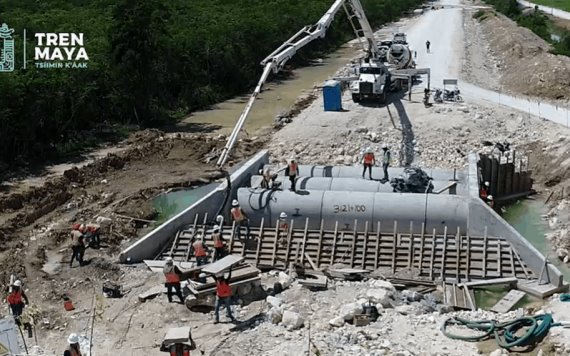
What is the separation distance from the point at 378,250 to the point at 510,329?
247 inches

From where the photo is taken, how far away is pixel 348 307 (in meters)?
16.5

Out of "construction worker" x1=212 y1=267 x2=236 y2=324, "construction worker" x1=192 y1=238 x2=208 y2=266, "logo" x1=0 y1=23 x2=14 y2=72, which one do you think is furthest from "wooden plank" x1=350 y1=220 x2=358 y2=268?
"logo" x1=0 y1=23 x2=14 y2=72

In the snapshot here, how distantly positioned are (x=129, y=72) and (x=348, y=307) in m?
26.3

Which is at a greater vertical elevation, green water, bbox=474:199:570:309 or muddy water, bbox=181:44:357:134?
muddy water, bbox=181:44:357:134

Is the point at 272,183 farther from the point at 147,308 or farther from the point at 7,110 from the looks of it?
the point at 7,110

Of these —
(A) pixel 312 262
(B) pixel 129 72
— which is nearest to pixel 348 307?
(A) pixel 312 262

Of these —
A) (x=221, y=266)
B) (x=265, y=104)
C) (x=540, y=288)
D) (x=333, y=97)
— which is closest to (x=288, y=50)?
(x=333, y=97)

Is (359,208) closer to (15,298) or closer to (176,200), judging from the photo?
(176,200)

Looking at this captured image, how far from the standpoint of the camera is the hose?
46.7 ft

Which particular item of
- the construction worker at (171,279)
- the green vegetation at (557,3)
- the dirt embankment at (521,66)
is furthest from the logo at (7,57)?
the green vegetation at (557,3)

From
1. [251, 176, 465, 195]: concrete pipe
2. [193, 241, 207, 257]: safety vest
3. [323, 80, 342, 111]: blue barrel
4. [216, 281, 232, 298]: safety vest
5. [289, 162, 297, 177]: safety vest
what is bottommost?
[193, 241, 207, 257]: safety vest

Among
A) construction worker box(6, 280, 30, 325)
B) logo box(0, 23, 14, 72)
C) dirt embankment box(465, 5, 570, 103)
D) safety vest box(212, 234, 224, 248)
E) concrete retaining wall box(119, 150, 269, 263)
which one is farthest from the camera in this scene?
dirt embankment box(465, 5, 570, 103)

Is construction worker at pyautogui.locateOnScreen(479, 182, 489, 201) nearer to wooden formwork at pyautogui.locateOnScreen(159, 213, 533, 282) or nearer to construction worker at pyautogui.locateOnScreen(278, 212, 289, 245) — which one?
wooden formwork at pyautogui.locateOnScreen(159, 213, 533, 282)

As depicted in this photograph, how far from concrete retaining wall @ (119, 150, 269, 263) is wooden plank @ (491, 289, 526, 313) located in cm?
931
